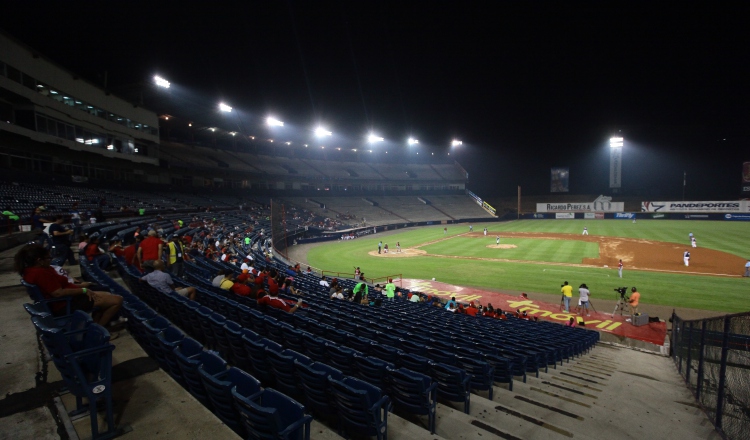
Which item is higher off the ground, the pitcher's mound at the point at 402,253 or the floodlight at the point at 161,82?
the floodlight at the point at 161,82

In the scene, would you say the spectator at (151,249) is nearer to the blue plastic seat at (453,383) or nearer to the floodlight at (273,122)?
the blue plastic seat at (453,383)

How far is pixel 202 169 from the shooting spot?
50719 millimetres

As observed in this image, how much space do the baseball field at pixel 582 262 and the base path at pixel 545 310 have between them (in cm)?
170

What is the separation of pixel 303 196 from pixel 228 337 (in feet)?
205

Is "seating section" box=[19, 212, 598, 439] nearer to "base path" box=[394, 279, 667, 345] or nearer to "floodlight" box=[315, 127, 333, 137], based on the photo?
"base path" box=[394, 279, 667, 345]

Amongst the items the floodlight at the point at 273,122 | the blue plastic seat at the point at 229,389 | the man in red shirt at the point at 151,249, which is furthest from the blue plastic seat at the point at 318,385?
the floodlight at the point at 273,122

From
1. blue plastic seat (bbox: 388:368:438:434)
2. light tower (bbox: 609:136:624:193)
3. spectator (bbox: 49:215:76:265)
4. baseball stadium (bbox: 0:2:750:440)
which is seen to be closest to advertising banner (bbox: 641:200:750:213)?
baseball stadium (bbox: 0:2:750:440)

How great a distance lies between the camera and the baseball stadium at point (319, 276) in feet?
12.5

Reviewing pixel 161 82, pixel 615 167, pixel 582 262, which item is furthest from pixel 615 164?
pixel 161 82

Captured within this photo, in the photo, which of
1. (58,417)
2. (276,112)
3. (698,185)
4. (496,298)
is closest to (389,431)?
(58,417)

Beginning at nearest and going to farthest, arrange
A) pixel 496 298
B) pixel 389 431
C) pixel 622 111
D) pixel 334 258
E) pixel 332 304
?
pixel 389 431 → pixel 332 304 → pixel 496 298 → pixel 334 258 → pixel 622 111

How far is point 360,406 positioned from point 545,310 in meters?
17.2

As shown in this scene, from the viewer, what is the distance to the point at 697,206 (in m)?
60.1

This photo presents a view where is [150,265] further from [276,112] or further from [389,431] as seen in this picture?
[276,112]
